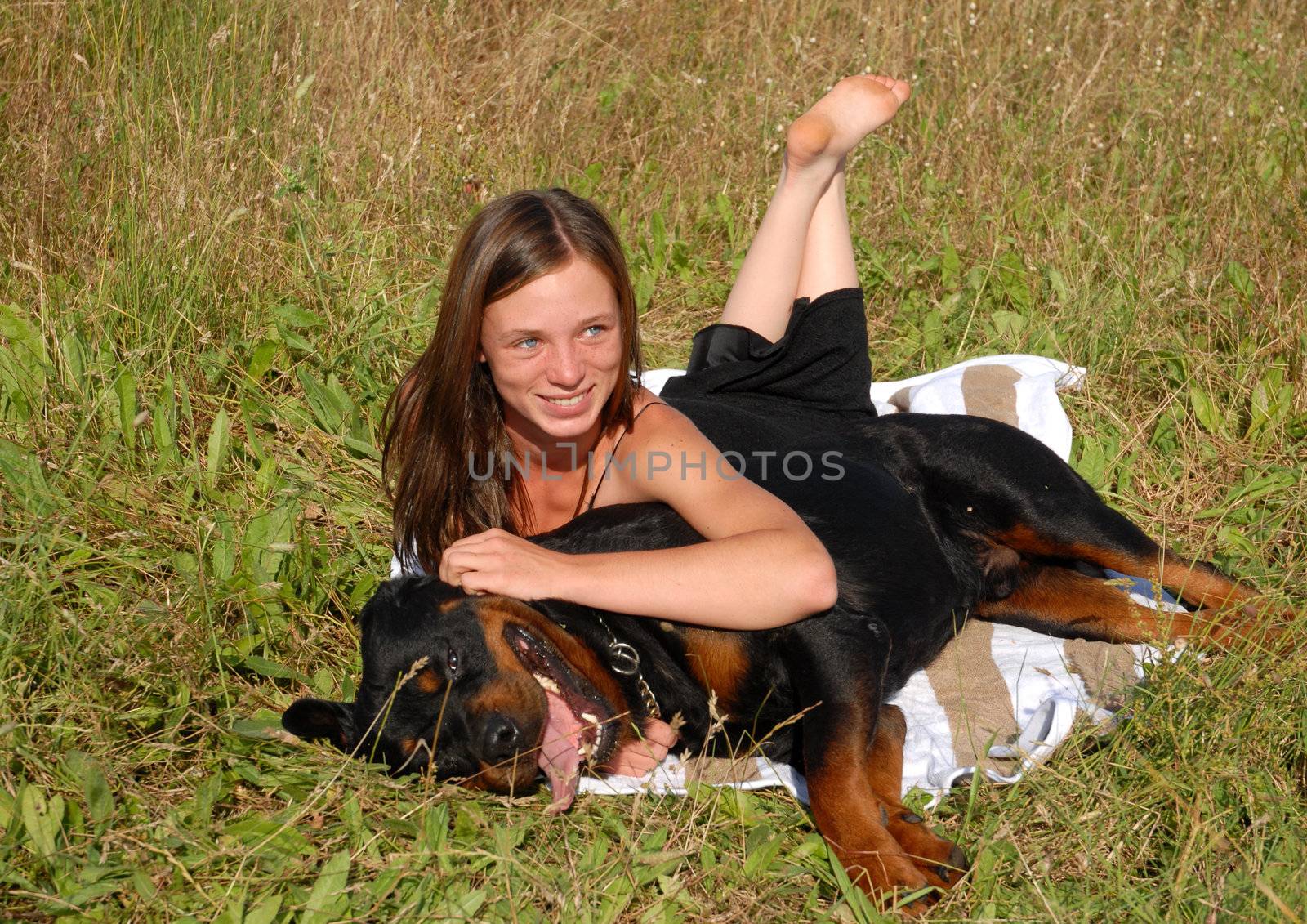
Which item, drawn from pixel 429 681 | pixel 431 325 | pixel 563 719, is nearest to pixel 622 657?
pixel 563 719

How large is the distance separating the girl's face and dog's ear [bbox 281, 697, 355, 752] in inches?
31.9

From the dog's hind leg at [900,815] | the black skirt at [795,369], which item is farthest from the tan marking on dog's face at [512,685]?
the black skirt at [795,369]

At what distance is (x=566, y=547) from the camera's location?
2820 millimetres

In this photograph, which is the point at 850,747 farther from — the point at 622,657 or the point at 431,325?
the point at 431,325

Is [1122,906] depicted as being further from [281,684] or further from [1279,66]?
[1279,66]

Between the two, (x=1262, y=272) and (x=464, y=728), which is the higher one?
(x=1262, y=272)

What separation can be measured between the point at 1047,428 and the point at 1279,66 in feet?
9.10

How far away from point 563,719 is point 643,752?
10.3 inches

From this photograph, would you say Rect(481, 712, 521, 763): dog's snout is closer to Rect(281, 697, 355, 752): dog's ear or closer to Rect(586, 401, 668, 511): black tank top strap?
Rect(281, 697, 355, 752): dog's ear

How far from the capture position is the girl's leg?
3.70 metres

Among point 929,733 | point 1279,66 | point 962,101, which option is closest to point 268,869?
point 929,733

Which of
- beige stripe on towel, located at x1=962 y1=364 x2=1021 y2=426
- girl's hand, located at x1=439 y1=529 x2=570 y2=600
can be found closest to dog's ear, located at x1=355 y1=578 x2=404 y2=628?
girl's hand, located at x1=439 y1=529 x2=570 y2=600

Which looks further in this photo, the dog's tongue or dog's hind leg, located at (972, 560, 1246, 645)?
dog's hind leg, located at (972, 560, 1246, 645)

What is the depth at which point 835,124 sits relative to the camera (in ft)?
12.1
